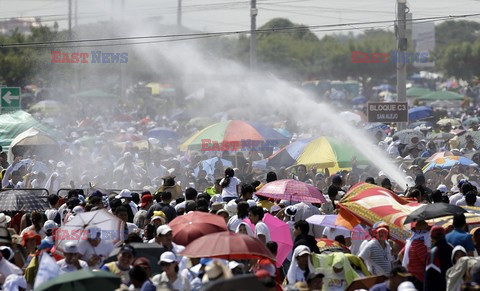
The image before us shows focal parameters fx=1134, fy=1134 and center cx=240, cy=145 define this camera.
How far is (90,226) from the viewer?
11.6 m

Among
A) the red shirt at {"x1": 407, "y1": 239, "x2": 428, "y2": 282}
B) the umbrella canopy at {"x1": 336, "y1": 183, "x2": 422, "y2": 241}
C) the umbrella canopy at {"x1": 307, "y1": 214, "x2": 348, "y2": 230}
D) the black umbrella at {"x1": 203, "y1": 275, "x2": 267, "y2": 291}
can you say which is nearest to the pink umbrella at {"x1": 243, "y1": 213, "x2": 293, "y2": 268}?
the umbrella canopy at {"x1": 307, "y1": 214, "x2": 348, "y2": 230}

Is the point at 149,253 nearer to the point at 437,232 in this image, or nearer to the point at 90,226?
the point at 90,226

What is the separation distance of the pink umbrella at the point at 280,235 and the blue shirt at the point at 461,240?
1959 millimetres

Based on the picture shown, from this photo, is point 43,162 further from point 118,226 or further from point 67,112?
point 67,112

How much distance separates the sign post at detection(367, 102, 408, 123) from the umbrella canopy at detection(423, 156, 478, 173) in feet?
16.8

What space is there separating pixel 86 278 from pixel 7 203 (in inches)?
275

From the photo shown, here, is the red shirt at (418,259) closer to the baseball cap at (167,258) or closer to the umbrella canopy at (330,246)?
A: the umbrella canopy at (330,246)

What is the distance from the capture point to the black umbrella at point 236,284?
309 inches

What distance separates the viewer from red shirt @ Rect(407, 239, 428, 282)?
11.8 meters

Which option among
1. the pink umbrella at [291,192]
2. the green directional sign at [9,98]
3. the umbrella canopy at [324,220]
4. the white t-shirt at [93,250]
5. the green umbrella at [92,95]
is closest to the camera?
the white t-shirt at [93,250]

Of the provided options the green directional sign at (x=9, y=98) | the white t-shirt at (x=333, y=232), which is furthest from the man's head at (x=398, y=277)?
the green directional sign at (x=9, y=98)

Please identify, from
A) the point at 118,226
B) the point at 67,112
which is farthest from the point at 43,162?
the point at 67,112

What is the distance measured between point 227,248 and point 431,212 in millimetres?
2834

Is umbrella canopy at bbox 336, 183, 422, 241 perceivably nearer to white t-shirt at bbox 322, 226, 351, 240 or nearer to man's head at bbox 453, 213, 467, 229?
white t-shirt at bbox 322, 226, 351, 240
